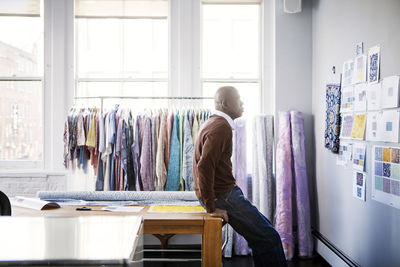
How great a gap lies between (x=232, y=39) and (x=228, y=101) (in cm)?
200

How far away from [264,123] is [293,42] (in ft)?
3.14

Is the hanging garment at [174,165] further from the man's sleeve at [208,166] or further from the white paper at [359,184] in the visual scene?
the white paper at [359,184]

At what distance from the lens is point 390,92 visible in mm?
2270

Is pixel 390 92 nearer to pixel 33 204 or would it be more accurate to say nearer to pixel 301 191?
pixel 301 191

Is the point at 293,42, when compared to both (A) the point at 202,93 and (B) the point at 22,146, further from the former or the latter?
(B) the point at 22,146

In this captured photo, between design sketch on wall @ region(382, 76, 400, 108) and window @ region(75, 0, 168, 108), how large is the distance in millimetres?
2585

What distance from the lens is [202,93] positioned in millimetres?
4348

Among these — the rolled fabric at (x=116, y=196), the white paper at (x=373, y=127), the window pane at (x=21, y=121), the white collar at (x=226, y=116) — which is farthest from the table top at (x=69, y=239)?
the window pane at (x=21, y=121)

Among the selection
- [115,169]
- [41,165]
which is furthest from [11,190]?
[115,169]

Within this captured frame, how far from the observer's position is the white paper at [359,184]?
2.67 meters

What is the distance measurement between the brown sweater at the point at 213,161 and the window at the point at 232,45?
1897 mm

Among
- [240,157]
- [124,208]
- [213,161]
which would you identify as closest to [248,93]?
[240,157]

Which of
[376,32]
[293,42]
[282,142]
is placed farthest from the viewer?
[293,42]

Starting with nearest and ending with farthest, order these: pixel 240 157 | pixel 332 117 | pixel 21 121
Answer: pixel 332 117, pixel 240 157, pixel 21 121
